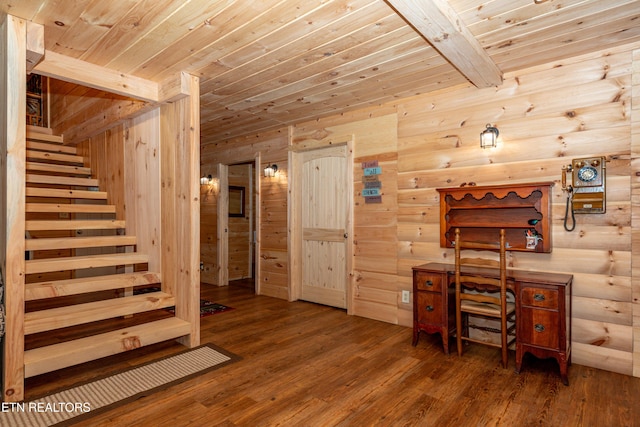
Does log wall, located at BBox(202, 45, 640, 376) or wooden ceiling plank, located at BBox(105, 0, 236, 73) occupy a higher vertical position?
wooden ceiling plank, located at BBox(105, 0, 236, 73)

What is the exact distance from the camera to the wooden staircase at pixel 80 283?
8.35 feet

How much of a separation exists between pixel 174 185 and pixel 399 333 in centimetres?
257

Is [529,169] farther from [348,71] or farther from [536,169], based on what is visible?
[348,71]

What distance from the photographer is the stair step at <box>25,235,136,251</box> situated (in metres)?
3.03

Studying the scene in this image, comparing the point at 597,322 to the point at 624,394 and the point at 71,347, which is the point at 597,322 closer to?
the point at 624,394

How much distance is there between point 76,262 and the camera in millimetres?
3051

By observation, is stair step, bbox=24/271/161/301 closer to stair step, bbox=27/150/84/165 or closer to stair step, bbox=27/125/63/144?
stair step, bbox=27/150/84/165

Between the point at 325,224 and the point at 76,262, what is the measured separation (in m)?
2.66

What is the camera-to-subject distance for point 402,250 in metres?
3.78

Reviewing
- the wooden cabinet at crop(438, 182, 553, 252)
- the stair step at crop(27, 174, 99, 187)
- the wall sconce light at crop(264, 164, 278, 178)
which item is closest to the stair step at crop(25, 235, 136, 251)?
the stair step at crop(27, 174, 99, 187)

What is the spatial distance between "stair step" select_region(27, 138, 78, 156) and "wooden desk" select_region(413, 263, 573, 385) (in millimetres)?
4952

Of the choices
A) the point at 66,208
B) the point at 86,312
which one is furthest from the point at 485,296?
the point at 66,208

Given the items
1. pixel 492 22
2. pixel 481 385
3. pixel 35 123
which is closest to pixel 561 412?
pixel 481 385

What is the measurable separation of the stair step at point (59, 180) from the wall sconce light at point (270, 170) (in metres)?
2.14
